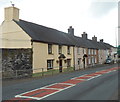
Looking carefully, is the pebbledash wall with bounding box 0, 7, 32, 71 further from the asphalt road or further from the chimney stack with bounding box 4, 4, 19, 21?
the asphalt road

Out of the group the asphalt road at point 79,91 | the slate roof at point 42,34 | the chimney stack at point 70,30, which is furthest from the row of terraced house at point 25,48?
the chimney stack at point 70,30

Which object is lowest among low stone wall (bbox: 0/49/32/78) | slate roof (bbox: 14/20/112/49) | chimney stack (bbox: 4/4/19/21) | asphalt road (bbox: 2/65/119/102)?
asphalt road (bbox: 2/65/119/102)

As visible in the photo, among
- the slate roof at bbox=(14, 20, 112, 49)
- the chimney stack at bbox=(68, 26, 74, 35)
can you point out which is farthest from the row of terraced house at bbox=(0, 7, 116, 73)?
the chimney stack at bbox=(68, 26, 74, 35)

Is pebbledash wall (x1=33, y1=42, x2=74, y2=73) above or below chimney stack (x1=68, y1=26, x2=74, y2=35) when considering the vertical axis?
below

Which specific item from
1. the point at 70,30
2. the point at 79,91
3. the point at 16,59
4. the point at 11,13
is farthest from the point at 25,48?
the point at 70,30

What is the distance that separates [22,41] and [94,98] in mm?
14397

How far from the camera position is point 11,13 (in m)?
20.9

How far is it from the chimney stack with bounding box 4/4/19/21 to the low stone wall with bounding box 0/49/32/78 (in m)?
4.53

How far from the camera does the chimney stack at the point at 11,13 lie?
67.9 feet

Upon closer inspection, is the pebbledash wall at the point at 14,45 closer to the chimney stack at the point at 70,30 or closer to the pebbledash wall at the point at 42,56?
the pebbledash wall at the point at 42,56

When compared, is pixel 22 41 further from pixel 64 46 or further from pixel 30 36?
pixel 64 46

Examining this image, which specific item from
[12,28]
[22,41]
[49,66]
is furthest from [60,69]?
[12,28]

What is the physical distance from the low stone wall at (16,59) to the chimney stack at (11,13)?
4.53 m

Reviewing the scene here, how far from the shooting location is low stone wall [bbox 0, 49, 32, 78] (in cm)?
1928
